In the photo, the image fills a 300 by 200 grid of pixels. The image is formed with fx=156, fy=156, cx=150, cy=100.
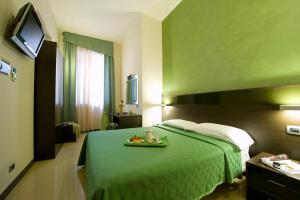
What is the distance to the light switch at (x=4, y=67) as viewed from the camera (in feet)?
5.57

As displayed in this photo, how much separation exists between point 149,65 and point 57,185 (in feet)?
9.59

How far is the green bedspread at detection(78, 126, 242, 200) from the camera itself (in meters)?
1.11

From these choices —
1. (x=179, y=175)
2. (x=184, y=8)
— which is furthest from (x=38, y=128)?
(x=184, y=8)

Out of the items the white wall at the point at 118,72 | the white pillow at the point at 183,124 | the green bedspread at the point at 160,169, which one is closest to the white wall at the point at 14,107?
the green bedspread at the point at 160,169

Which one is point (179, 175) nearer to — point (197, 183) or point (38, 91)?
point (197, 183)

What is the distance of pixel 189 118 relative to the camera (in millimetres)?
2992

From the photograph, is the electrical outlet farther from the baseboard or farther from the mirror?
the mirror

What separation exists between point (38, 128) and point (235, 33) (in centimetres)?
362

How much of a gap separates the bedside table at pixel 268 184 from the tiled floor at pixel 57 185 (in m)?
0.25

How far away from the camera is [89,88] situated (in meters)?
5.12

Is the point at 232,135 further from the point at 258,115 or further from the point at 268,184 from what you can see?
the point at 268,184

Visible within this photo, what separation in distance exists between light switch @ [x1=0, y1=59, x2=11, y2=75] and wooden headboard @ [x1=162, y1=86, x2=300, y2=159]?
271 centimetres

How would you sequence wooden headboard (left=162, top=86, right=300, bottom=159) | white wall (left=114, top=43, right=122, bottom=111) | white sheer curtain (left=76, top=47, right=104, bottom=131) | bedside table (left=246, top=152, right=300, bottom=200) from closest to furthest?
bedside table (left=246, top=152, right=300, bottom=200), wooden headboard (left=162, top=86, right=300, bottom=159), white sheer curtain (left=76, top=47, right=104, bottom=131), white wall (left=114, top=43, right=122, bottom=111)

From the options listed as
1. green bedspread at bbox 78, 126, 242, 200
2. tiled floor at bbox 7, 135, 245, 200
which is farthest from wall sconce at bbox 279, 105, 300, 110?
tiled floor at bbox 7, 135, 245, 200
